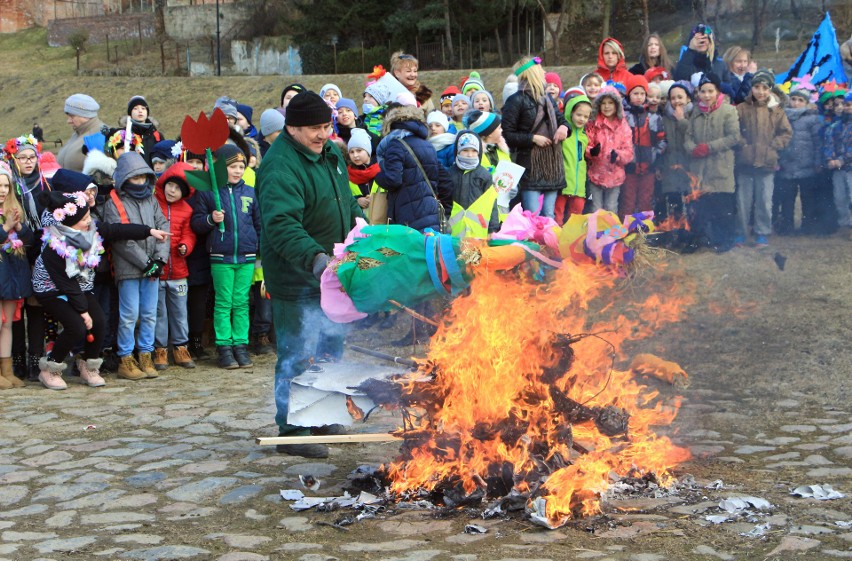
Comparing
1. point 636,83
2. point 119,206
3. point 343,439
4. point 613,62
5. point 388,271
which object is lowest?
point 343,439

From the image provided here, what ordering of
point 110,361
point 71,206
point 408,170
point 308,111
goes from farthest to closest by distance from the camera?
point 110,361, point 408,170, point 71,206, point 308,111

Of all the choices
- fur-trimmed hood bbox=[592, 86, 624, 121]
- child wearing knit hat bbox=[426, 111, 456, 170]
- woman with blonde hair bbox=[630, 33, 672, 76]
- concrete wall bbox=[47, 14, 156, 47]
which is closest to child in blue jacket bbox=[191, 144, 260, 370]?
child wearing knit hat bbox=[426, 111, 456, 170]

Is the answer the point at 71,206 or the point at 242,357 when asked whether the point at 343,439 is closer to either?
the point at 71,206

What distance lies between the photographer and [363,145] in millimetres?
9805

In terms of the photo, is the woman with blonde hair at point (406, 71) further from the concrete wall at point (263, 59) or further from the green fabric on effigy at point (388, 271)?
the concrete wall at point (263, 59)

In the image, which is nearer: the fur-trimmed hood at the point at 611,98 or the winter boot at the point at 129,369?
the winter boot at the point at 129,369

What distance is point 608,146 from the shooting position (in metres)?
10.6

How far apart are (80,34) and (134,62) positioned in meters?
5.04

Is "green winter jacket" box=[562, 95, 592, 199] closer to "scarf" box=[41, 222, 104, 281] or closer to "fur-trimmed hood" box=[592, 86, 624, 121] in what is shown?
"fur-trimmed hood" box=[592, 86, 624, 121]

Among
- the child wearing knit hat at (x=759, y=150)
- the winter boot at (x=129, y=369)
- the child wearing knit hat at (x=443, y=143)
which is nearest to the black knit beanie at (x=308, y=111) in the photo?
the child wearing knit hat at (x=443, y=143)

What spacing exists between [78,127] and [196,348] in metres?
2.66

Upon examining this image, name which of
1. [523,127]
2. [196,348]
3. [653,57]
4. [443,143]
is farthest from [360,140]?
[653,57]

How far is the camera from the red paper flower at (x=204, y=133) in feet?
23.2

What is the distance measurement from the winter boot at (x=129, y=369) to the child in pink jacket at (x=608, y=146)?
5087 mm
